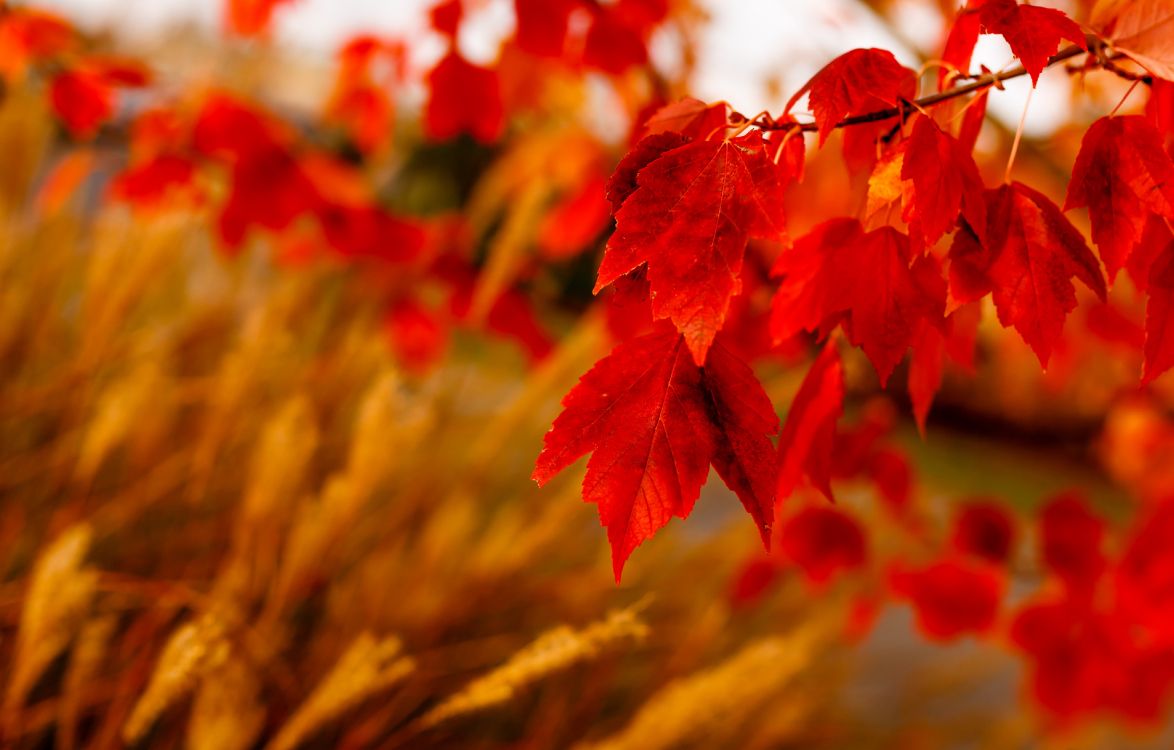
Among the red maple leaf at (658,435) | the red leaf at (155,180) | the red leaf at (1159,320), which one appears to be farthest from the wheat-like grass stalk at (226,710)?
the red leaf at (155,180)

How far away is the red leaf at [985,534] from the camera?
1.39 m

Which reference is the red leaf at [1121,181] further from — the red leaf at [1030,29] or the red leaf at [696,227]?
the red leaf at [696,227]

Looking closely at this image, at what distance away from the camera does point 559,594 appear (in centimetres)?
123

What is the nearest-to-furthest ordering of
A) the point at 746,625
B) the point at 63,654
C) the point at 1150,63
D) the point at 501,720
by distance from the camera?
the point at 1150,63 → the point at 63,654 → the point at 501,720 → the point at 746,625

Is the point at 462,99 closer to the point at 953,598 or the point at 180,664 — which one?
the point at 180,664

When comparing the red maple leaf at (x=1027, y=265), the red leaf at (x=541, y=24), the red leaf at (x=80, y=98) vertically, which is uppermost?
the red leaf at (x=80, y=98)

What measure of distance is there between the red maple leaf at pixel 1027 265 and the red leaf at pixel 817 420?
0.08 metres

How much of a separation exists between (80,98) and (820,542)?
3.99 ft

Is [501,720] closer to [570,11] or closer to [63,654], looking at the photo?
[63,654]

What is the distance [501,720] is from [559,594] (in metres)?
0.18

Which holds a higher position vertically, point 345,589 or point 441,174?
point 441,174

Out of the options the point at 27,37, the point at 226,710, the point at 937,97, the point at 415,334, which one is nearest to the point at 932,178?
the point at 937,97

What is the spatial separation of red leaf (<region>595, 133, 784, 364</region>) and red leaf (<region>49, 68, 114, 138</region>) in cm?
113

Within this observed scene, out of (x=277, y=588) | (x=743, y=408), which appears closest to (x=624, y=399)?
(x=743, y=408)
